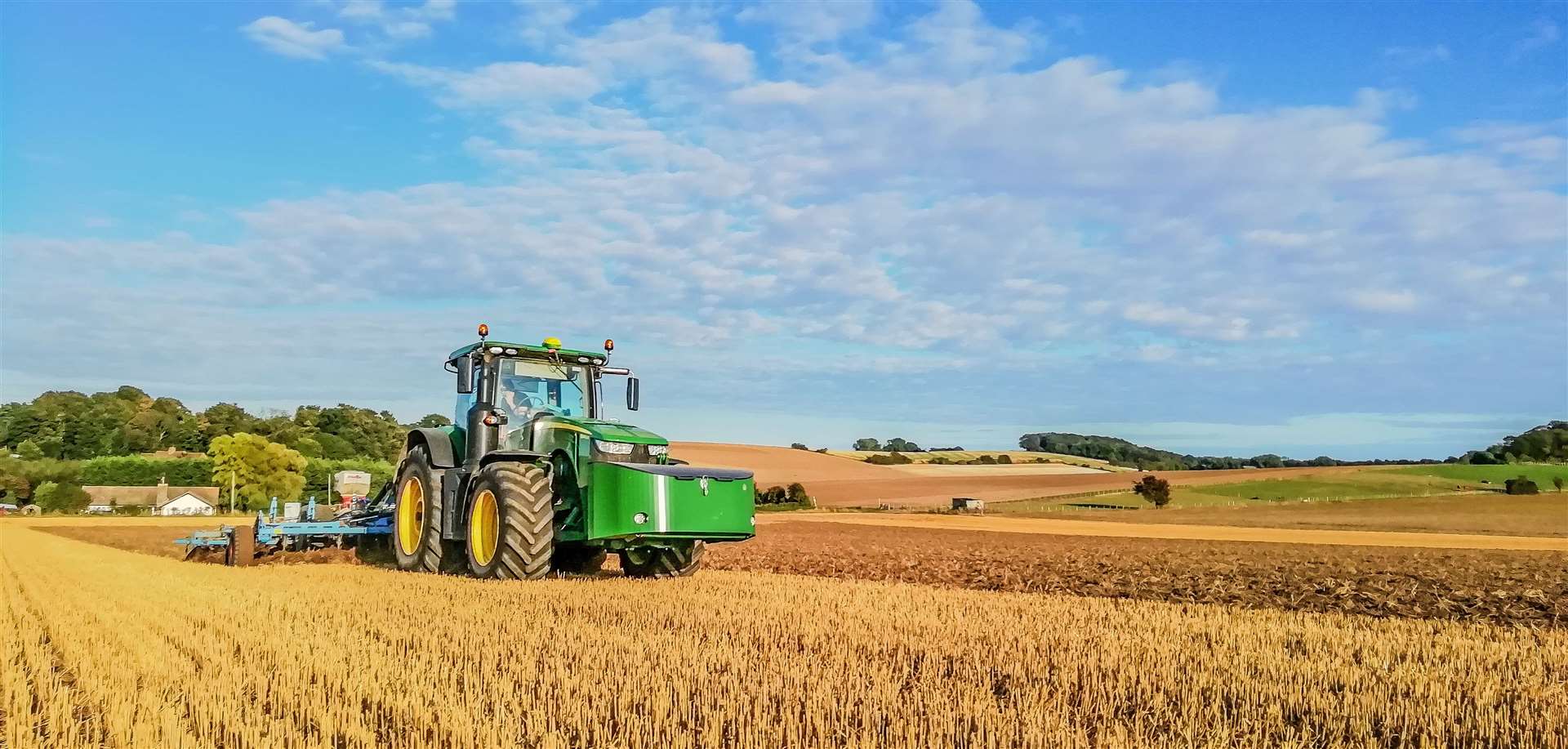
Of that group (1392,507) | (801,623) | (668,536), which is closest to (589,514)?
(668,536)

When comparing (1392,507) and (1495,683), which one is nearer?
(1495,683)

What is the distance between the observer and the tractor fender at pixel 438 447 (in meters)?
13.0

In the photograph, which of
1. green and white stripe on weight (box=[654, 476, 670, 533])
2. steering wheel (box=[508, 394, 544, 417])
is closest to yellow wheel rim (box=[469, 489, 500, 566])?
steering wheel (box=[508, 394, 544, 417])

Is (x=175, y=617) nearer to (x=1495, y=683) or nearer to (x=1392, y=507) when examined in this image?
(x=1495, y=683)

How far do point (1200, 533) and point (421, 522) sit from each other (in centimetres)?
2499

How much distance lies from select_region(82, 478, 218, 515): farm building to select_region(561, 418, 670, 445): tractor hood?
6412 centimetres

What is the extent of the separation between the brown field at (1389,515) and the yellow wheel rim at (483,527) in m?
30.7

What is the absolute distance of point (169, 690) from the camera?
5562mm

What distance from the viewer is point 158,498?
71.3 metres

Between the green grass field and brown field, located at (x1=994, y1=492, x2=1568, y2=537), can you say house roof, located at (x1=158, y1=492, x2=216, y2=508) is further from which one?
the green grass field

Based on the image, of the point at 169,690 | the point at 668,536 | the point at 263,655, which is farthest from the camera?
the point at 668,536

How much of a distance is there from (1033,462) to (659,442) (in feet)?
224

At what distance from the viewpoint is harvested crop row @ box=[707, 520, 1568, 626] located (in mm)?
11953

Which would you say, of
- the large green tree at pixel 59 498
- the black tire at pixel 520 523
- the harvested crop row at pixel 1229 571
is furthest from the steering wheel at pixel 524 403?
the large green tree at pixel 59 498
